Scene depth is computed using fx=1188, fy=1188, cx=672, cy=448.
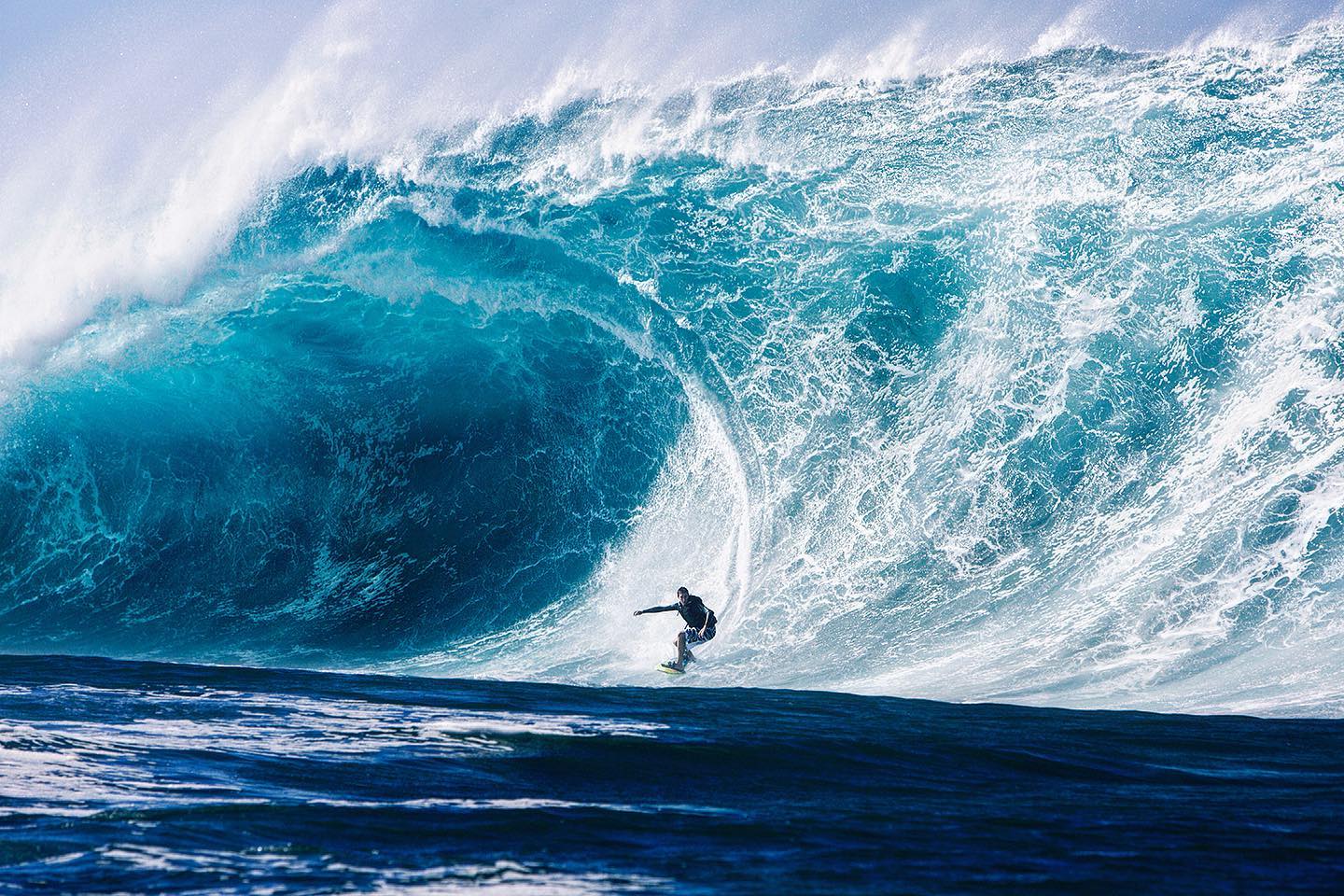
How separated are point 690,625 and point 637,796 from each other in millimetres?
5510

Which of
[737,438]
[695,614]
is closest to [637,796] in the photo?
[695,614]

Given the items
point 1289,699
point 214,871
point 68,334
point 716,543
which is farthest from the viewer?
point 68,334

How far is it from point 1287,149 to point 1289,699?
273 inches

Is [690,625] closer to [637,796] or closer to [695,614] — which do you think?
[695,614]

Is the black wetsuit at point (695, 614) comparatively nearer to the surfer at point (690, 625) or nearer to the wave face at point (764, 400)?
the surfer at point (690, 625)

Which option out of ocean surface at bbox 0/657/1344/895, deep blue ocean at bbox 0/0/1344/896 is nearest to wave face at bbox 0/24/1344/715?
deep blue ocean at bbox 0/0/1344/896

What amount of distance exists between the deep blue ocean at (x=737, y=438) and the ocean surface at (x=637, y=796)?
101 mm

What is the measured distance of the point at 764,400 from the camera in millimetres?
13352

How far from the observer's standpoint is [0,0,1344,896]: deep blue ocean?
9.05 meters

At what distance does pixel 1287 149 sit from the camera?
44.1 feet

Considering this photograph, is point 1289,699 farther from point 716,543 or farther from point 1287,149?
point 1287,149

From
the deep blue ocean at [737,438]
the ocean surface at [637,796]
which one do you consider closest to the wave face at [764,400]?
the deep blue ocean at [737,438]

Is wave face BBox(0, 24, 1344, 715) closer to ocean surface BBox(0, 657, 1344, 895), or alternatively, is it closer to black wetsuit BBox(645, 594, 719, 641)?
black wetsuit BBox(645, 594, 719, 641)

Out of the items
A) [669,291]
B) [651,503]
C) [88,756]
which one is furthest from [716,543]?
[88,756]
